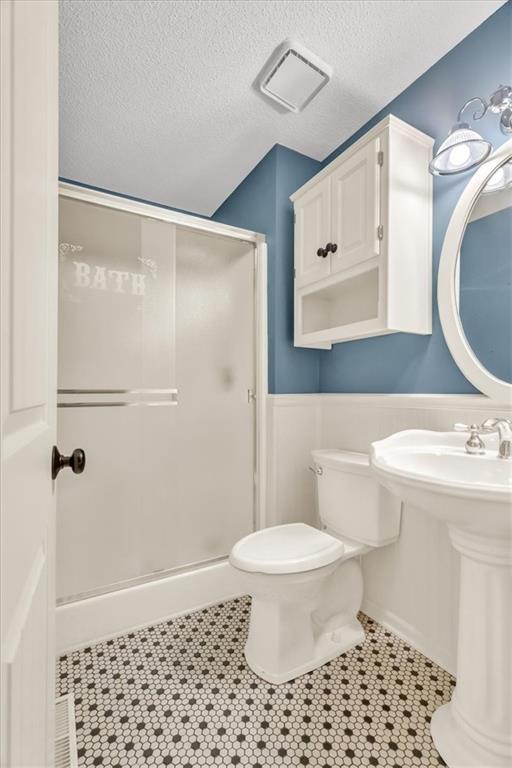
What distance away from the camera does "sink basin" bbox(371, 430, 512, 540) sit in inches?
30.2

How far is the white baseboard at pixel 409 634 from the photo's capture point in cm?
133

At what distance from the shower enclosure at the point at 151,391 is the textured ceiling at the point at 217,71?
1.63 feet

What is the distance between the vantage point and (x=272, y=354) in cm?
193

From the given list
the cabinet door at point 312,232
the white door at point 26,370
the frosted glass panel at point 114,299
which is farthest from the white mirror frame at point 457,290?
the white door at point 26,370

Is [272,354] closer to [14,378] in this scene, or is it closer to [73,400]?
[73,400]

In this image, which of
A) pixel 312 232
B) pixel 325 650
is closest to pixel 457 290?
pixel 312 232

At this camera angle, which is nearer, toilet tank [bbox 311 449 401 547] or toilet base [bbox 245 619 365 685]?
toilet base [bbox 245 619 365 685]

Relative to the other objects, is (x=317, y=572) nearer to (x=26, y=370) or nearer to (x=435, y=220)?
(x=26, y=370)

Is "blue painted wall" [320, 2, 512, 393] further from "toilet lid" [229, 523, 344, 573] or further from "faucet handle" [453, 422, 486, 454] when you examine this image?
"toilet lid" [229, 523, 344, 573]

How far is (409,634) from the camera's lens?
1.47 metres

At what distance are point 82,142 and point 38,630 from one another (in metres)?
2.23

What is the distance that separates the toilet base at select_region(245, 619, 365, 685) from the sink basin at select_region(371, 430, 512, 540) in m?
0.83

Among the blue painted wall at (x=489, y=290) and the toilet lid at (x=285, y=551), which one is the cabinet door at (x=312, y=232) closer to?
the blue painted wall at (x=489, y=290)

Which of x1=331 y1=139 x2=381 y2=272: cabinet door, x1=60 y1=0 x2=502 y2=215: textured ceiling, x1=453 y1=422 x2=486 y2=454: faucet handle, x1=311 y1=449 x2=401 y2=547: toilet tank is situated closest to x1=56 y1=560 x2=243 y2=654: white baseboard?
x1=311 y1=449 x2=401 y2=547: toilet tank
